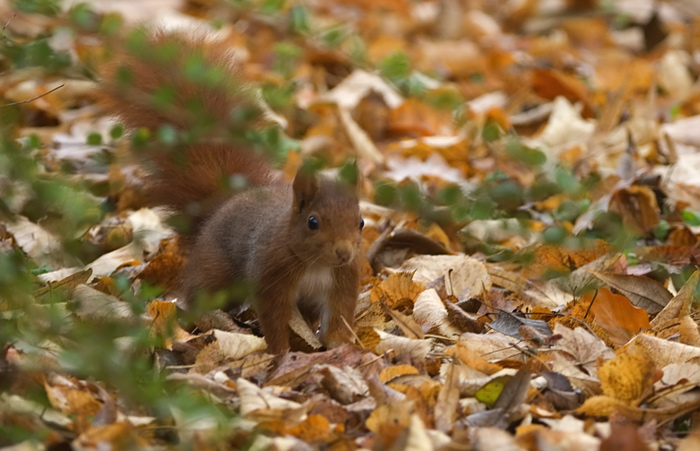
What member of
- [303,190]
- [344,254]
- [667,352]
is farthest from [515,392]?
[303,190]

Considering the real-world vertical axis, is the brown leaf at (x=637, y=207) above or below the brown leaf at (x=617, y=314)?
below

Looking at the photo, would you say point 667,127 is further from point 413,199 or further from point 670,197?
point 413,199

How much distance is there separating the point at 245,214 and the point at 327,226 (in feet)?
1.61

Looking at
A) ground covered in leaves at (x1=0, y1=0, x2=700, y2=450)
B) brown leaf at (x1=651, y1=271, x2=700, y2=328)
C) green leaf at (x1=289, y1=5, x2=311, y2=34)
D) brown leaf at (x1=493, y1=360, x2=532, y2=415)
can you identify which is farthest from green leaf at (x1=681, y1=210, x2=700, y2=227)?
brown leaf at (x1=493, y1=360, x2=532, y2=415)

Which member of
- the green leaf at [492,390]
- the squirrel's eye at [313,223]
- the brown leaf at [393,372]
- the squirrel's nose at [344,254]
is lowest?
the brown leaf at [393,372]

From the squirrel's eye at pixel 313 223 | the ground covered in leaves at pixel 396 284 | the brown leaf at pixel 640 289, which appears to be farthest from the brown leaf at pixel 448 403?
the brown leaf at pixel 640 289

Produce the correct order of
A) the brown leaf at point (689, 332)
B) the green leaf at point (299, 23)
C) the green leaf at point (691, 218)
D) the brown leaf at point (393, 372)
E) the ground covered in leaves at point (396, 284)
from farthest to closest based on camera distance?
the green leaf at point (691, 218), the green leaf at point (299, 23), the brown leaf at point (689, 332), the brown leaf at point (393, 372), the ground covered in leaves at point (396, 284)

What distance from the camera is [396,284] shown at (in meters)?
3.36

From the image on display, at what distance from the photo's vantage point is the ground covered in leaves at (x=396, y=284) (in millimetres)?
2189

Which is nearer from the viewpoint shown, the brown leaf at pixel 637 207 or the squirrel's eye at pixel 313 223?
the squirrel's eye at pixel 313 223

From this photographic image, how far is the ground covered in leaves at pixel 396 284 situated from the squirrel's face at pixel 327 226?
0.21 meters

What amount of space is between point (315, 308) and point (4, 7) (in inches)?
127

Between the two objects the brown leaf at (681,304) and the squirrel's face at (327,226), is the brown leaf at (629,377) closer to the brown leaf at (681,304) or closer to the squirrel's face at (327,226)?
the brown leaf at (681,304)

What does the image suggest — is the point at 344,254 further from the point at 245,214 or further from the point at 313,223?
the point at 245,214
